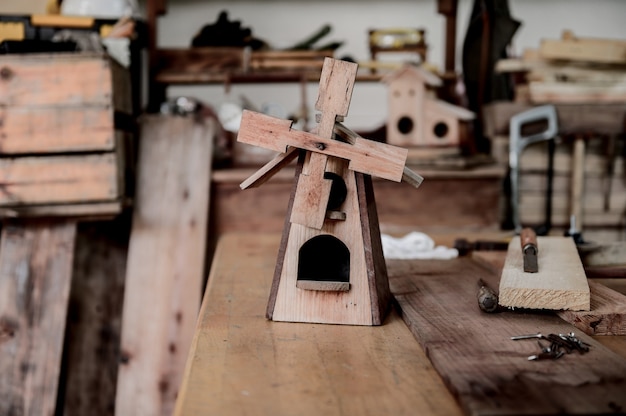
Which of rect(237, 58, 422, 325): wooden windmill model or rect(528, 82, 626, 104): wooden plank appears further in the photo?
rect(528, 82, 626, 104): wooden plank

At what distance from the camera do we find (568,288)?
1.48 metres

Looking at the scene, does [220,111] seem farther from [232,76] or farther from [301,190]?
[301,190]

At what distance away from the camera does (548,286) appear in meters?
1.51

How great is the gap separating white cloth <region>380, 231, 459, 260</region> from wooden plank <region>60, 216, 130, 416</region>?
5.09 ft

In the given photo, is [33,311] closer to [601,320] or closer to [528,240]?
[528,240]

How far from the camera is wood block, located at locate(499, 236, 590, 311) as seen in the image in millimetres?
1477

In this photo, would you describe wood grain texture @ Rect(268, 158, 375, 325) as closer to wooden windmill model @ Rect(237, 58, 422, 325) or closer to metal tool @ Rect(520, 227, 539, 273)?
wooden windmill model @ Rect(237, 58, 422, 325)

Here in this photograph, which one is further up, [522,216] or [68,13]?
[68,13]

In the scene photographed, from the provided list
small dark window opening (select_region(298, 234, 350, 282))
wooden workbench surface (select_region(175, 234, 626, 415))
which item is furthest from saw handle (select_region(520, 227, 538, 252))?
small dark window opening (select_region(298, 234, 350, 282))

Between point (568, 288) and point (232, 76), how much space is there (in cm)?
256

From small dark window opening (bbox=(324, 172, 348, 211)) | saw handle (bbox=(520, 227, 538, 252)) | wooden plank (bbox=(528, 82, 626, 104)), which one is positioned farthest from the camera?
wooden plank (bbox=(528, 82, 626, 104))

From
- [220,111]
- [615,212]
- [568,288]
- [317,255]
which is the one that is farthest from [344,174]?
[615,212]

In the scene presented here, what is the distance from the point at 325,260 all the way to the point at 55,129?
146 centimetres

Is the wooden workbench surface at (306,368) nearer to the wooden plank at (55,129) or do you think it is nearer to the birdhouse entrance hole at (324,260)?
the birdhouse entrance hole at (324,260)
